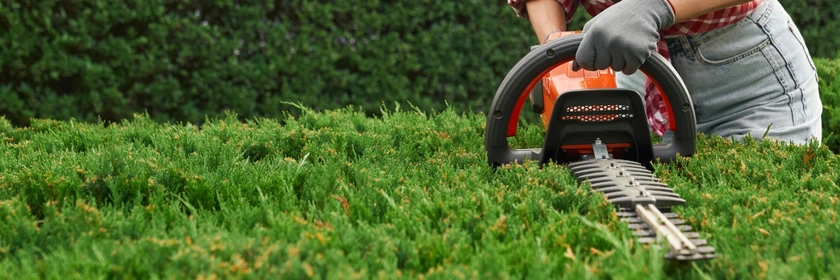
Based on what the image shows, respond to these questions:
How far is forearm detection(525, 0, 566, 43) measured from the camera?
3.07 metres

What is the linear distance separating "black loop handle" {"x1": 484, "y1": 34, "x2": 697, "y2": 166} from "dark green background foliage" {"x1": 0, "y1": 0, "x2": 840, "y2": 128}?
12.0ft

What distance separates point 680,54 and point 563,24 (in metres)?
0.46

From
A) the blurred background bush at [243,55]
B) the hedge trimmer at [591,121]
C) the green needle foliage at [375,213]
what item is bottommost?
the blurred background bush at [243,55]

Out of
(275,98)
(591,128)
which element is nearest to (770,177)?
(591,128)

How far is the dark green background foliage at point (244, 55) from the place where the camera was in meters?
5.27

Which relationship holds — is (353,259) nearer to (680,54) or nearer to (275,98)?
(680,54)

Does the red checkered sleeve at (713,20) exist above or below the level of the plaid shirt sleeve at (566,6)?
above

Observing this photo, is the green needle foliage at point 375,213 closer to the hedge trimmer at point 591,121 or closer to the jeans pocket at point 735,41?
the hedge trimmer at point 591,121

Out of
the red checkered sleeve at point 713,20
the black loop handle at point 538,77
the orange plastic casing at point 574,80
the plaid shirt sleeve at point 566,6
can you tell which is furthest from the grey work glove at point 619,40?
the plaid shirt sleeve at point 566,6

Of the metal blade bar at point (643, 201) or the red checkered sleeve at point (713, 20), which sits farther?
the red checkered sleeve at point (713, 20)

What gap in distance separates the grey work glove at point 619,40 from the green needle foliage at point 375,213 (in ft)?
1.02

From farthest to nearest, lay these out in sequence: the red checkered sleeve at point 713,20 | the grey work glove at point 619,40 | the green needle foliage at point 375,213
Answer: the red checkered sleeve at point 713,20, the grey work glove at point 619,40, the green needle foliage at point 375,213

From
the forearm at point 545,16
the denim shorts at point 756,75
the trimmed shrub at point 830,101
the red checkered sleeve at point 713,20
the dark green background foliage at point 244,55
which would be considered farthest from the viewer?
the dark green background foliage at point 244,55

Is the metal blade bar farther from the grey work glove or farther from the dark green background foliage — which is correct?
the dark green background foliage
